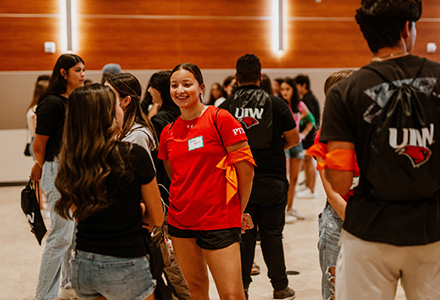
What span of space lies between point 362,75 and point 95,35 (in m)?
7.86

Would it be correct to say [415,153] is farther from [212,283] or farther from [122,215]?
[212,283]

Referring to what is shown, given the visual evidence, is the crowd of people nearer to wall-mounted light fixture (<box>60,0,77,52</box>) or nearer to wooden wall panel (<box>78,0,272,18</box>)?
wall-mounted light fixture (<box>60,0,77,52</box>)

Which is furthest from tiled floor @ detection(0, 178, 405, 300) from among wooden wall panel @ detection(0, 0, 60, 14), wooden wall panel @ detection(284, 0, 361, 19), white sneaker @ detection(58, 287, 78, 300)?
wooden wall panel @ detection(284, 0, 361, 19)

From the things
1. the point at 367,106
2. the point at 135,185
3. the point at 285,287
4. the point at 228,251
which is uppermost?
the point at 367,106

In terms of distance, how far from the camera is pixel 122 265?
200 centimetres

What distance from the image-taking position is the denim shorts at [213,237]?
2.62 metres

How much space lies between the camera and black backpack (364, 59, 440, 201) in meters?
1.72

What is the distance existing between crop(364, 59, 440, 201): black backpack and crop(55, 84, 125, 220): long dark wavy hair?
0.87 m

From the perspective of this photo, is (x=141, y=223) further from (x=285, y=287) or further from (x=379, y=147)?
(x=285, y=287)

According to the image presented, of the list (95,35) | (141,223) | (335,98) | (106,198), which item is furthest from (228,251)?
(95,35)

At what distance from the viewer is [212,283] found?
421 cm

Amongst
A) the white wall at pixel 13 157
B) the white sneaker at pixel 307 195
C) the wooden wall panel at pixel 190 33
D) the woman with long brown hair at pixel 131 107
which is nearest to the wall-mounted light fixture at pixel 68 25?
the wooden wall panel at pixel 190 33

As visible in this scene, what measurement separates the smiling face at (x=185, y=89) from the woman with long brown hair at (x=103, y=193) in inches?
27.2

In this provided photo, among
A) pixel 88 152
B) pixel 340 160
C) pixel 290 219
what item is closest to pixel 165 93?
pixel 88 152
